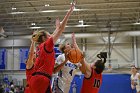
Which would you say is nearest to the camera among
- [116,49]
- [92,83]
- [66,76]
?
[92,83]

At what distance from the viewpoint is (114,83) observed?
45.8 feet

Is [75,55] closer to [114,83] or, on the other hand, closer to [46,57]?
[46,57]

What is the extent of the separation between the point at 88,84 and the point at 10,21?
1399 cm

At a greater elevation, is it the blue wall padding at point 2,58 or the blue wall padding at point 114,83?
the blue wall padding at point 2,58

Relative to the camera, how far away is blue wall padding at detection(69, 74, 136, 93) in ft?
45.5

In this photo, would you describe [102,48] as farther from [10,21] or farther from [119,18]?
[10,21]

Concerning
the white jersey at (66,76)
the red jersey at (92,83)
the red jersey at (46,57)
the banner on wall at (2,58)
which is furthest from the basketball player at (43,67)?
the banner on wall at (2,58)

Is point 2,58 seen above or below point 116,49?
below

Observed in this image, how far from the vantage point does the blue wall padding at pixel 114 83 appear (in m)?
13.9

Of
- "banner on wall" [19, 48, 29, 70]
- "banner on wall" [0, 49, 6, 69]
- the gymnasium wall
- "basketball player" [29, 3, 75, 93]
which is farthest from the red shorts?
"banner on wall" [0, 49, 6, 69]

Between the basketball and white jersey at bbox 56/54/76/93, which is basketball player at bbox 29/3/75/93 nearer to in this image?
the basketball

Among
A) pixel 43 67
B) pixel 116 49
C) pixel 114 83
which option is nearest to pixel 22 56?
pixel 116 49

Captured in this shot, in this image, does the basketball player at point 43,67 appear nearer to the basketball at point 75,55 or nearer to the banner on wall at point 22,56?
the basketball at point 75,55

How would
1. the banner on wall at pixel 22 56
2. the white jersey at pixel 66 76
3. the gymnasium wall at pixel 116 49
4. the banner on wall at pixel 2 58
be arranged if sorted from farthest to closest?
the banner on wall at pixel 2 58
the banner on wall at pixel 22 56
the gymnasium wall at pixel 116 49
the white jersey at pixel 66 76
